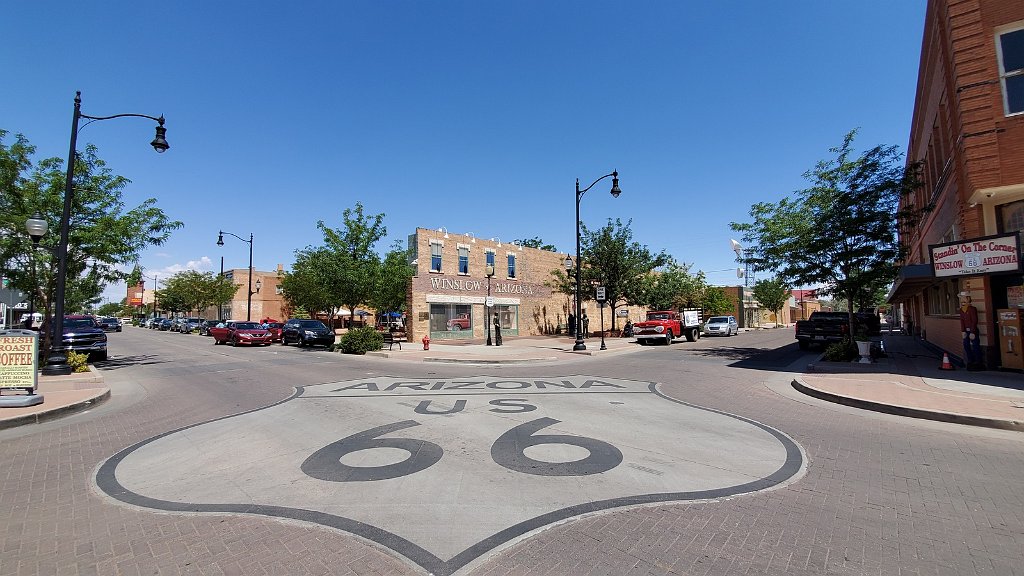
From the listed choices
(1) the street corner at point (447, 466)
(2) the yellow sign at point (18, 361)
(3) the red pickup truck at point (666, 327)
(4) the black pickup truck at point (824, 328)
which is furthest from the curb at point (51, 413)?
(4) the black pickup truck at point (824, 328)

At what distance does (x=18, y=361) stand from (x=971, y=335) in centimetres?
2277

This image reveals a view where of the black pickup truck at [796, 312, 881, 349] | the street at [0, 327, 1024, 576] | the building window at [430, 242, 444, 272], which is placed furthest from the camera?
the building window at [430, 242, 444, 272]

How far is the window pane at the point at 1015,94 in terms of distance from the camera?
11758 mm

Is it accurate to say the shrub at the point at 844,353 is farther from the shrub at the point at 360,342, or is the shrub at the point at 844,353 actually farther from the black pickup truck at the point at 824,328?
the shrub at the point at 360,342

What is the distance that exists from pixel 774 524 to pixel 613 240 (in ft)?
99.8

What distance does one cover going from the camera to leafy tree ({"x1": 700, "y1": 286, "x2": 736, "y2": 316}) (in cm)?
5206

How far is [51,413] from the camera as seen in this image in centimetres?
837

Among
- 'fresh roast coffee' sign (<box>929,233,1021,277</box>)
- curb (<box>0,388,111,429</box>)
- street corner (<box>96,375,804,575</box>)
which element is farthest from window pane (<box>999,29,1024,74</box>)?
curb (<box>0,388,111,429</box>)

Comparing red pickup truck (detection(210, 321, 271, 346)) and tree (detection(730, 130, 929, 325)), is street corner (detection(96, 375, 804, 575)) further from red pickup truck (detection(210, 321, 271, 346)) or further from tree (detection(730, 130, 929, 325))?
red pickup truck (detection(210, 321, 271, 346))

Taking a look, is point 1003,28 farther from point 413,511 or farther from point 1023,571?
point 413,511

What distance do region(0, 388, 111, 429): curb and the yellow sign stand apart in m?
0.91

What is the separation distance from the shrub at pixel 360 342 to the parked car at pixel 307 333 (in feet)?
11.8

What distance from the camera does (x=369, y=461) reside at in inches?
218

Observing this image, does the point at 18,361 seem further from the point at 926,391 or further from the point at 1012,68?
the point at 1012,68
